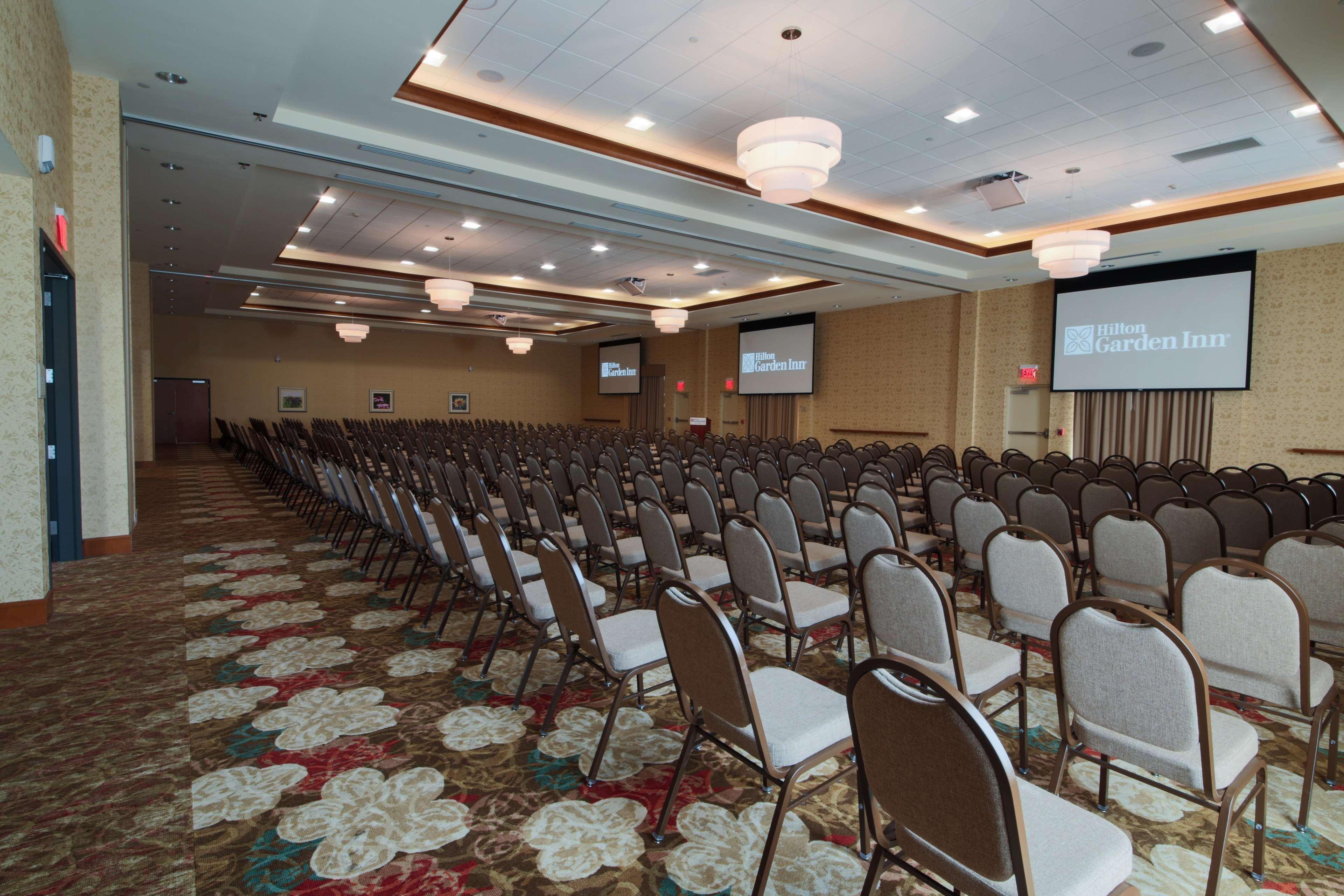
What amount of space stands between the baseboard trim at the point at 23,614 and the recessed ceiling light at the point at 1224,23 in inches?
332

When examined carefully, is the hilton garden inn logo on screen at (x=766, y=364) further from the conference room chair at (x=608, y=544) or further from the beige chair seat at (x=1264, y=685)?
the beige chair seat at (x=1264, y=685)

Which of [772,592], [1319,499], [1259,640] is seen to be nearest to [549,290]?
[772,592]

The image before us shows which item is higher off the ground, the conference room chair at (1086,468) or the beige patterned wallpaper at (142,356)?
the beige patterned wallpaper at (142,356)

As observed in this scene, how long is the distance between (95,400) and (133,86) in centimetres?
261

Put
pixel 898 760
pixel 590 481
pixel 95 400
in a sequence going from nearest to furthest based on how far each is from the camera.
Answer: pixel 898 760 < pixel 95 400 < pixel 590 481

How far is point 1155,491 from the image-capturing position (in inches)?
221

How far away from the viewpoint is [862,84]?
5402 mm

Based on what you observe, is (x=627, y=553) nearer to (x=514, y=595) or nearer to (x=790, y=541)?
(x=790, y=541)

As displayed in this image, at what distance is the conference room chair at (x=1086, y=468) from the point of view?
22.8ft

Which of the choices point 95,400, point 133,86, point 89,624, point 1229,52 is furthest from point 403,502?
point 1229,52

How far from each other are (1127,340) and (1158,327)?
18.4 inches

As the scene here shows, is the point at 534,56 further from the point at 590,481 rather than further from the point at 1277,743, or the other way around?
the point at 1277,743

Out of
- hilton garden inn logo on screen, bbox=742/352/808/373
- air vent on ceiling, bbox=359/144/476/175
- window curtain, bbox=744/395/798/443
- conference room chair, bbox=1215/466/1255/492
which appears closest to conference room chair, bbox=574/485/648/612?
air vent on ceiling, bbox=359/144/476/175

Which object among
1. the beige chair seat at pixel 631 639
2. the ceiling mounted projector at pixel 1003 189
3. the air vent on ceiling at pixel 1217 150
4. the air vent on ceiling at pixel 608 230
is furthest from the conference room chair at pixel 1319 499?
the air vent on ceiling at pixel 608 230
